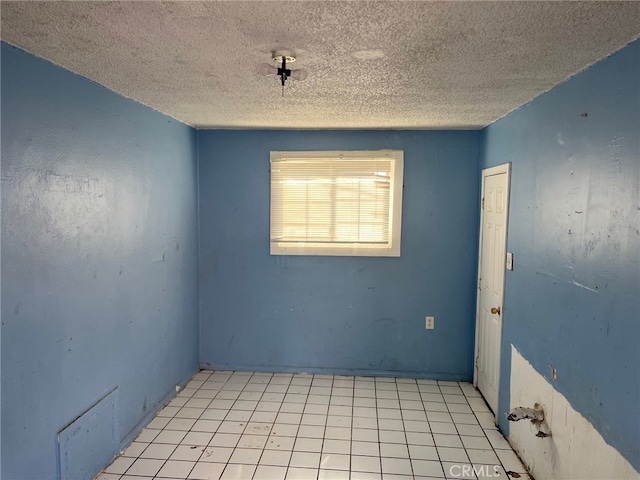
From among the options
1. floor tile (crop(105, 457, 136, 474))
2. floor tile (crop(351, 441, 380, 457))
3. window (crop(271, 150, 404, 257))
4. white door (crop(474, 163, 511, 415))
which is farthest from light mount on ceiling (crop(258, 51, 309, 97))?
floor tile (crop(105, 457, 136, 474))

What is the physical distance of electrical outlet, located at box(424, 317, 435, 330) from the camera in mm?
3717

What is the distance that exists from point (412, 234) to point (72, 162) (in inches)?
103

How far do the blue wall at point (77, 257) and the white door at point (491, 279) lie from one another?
242 centimetres

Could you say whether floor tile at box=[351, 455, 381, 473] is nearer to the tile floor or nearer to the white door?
the tile floor

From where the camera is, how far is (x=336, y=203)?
3723 mm

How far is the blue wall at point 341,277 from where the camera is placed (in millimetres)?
3635

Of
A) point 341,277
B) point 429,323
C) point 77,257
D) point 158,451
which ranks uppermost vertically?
point 77,257

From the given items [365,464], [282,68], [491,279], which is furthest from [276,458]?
[282,68]

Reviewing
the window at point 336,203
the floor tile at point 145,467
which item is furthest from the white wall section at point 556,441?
the floor tile at point 145,467

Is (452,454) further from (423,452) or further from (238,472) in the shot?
(238,472)

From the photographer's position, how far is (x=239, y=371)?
12.8 feet

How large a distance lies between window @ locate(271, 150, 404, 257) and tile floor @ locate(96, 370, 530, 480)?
119 cm

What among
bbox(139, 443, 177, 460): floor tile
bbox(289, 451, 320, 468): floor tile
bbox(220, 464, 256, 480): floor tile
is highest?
bbox(289, 451, 320, 468): floor tile

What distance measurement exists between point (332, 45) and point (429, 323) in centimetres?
274
